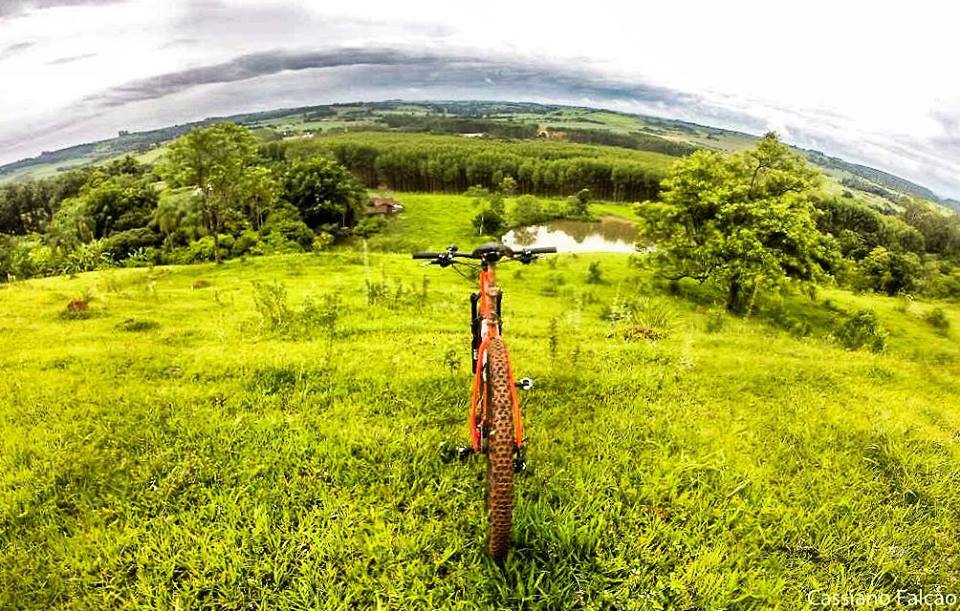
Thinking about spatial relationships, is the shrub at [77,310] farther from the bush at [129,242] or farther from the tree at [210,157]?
the bush at [129,242]

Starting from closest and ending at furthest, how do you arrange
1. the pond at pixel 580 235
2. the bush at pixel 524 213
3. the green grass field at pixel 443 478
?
the green grass field at pixel 443 478 → the pond at pixel 580 235 → the bush at pixel 524 213

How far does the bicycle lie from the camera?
3447 millimetres

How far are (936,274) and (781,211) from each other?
32.7 meters

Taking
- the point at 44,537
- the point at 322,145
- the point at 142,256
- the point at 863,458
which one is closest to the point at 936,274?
the point at 863,458

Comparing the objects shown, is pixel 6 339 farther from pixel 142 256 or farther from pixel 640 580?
pixel 142 256

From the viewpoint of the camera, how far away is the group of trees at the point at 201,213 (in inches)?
961

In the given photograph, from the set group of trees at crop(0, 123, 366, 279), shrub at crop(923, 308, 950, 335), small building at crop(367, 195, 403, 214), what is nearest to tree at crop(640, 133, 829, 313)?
shrub at crop(923, 308, 950, 335)

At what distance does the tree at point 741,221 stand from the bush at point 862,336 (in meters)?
3.01

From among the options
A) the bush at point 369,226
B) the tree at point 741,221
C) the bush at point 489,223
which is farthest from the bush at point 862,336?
the bush at point 369,226

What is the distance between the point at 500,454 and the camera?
3.42 meters

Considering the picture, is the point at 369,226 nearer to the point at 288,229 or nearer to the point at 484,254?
the point at 288,229

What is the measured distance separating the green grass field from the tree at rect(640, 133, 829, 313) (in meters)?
14.2

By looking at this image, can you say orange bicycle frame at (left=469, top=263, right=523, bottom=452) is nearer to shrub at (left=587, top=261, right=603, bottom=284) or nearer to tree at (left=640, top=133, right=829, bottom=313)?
tree at (left=640, top=133, right=829, bottom=313)

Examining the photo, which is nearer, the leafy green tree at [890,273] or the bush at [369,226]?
the leafy green tree at [890,273]
